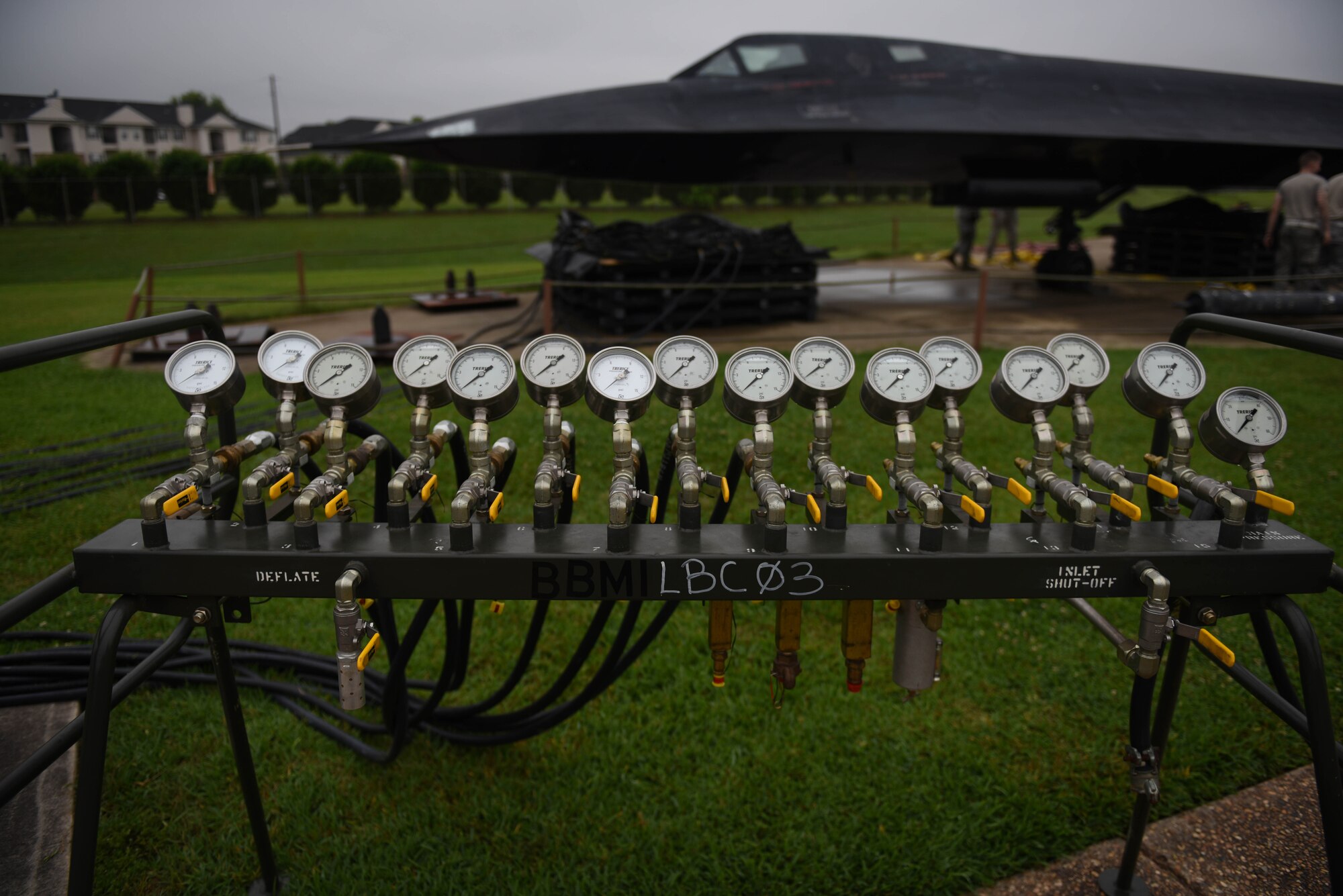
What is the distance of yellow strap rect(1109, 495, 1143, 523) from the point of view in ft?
5.56

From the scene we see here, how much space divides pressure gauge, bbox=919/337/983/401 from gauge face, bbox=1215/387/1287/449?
54cm

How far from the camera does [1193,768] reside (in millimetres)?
2805

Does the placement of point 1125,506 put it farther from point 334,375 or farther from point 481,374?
point 334,375

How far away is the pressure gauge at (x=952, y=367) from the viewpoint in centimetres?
192

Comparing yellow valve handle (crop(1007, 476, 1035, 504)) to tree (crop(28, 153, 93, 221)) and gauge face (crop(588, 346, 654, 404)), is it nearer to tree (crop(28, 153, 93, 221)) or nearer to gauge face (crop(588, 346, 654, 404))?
gauge face (crop(588, 346, 654, 404))

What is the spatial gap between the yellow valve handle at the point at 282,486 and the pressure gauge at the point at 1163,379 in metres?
1.96

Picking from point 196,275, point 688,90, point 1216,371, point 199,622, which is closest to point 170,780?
point 199,622

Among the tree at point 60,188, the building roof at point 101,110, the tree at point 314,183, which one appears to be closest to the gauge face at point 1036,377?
the building roof at point 101,110

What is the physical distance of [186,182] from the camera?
81.8ft

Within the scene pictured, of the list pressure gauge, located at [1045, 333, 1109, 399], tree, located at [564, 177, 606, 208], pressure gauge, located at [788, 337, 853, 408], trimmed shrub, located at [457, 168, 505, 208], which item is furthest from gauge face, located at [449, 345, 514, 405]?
trimmed shrub, located at [457, 168, 505, 208]

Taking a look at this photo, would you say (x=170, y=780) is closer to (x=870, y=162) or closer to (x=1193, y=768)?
(x=1193, y=768)

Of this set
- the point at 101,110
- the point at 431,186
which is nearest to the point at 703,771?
the point at 101,110

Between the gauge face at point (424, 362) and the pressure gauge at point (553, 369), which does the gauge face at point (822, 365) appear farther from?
the gauge face at point (424, 362)

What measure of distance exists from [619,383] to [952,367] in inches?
31.6
